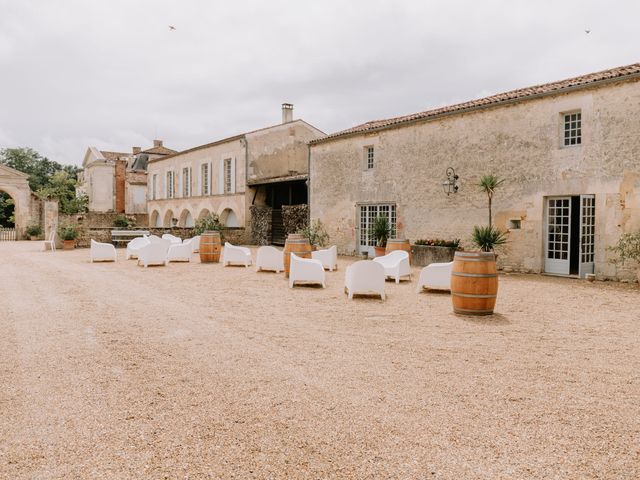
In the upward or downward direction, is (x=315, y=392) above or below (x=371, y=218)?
below

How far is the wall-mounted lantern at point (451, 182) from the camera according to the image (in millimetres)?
13438

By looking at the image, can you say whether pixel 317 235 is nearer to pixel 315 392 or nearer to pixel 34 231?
pixel 315 392

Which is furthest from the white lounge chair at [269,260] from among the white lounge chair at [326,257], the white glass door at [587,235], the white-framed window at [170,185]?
the white-framed window at [170,185]

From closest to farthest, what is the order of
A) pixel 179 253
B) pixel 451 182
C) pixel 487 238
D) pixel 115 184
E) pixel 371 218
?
pixel 487 238, pixel 451 182, pixel 179 253, pixel 371 218, pixel 115 184

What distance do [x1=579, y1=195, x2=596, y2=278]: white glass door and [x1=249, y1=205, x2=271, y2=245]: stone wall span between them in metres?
14.0

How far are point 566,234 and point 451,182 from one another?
10.9 ft

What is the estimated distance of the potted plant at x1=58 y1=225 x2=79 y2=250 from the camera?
763 inches

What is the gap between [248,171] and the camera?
23500 millimetres

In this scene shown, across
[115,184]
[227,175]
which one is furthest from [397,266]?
[115,184]

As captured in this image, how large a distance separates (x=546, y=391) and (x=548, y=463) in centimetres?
119

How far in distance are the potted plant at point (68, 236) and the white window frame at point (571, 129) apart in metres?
17.5

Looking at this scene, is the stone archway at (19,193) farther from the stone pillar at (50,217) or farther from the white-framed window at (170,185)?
the stone pillar at (50,217)

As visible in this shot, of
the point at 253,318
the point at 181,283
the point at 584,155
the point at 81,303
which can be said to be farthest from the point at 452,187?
the point at 81,303

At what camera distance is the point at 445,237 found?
45.1ft
